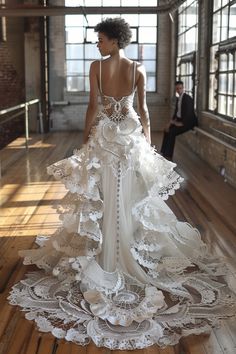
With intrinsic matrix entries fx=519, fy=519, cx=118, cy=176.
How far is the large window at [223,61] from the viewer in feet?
21.8

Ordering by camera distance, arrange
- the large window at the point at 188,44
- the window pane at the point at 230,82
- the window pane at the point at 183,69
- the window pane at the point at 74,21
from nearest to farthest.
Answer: the window pane at the point at 230,82 → the large window at the point at 188,44 → the window pane at the point at 183,69 → the window pane at the point at 74,21

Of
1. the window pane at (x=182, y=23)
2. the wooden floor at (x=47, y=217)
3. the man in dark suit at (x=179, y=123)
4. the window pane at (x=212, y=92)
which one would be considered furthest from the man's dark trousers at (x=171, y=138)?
the window pane at (x=182, y=23)

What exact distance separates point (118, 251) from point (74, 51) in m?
9.34

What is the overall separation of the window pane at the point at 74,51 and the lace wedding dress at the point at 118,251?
892 centimetres

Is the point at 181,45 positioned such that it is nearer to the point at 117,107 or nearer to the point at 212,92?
the point at 212,92

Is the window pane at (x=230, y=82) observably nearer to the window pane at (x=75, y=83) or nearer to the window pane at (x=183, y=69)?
the window pane at (x=183, y=69)

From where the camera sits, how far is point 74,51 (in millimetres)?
11812

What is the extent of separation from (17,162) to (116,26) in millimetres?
4985

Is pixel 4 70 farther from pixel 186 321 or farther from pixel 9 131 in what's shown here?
pixel 186 321

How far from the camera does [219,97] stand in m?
7.57

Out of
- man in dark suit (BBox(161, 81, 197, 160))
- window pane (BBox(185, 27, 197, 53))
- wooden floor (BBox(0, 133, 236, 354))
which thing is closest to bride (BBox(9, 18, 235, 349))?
wooden floor (BBox(0, 133, 236, 354))

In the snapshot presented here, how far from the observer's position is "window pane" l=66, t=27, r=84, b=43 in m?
11.7

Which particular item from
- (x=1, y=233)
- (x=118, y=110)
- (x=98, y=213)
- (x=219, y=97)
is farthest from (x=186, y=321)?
(x=219, y=97)

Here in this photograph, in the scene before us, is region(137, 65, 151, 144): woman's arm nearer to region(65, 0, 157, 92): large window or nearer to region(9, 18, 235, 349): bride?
region(9, 18, 235, 349): bride
